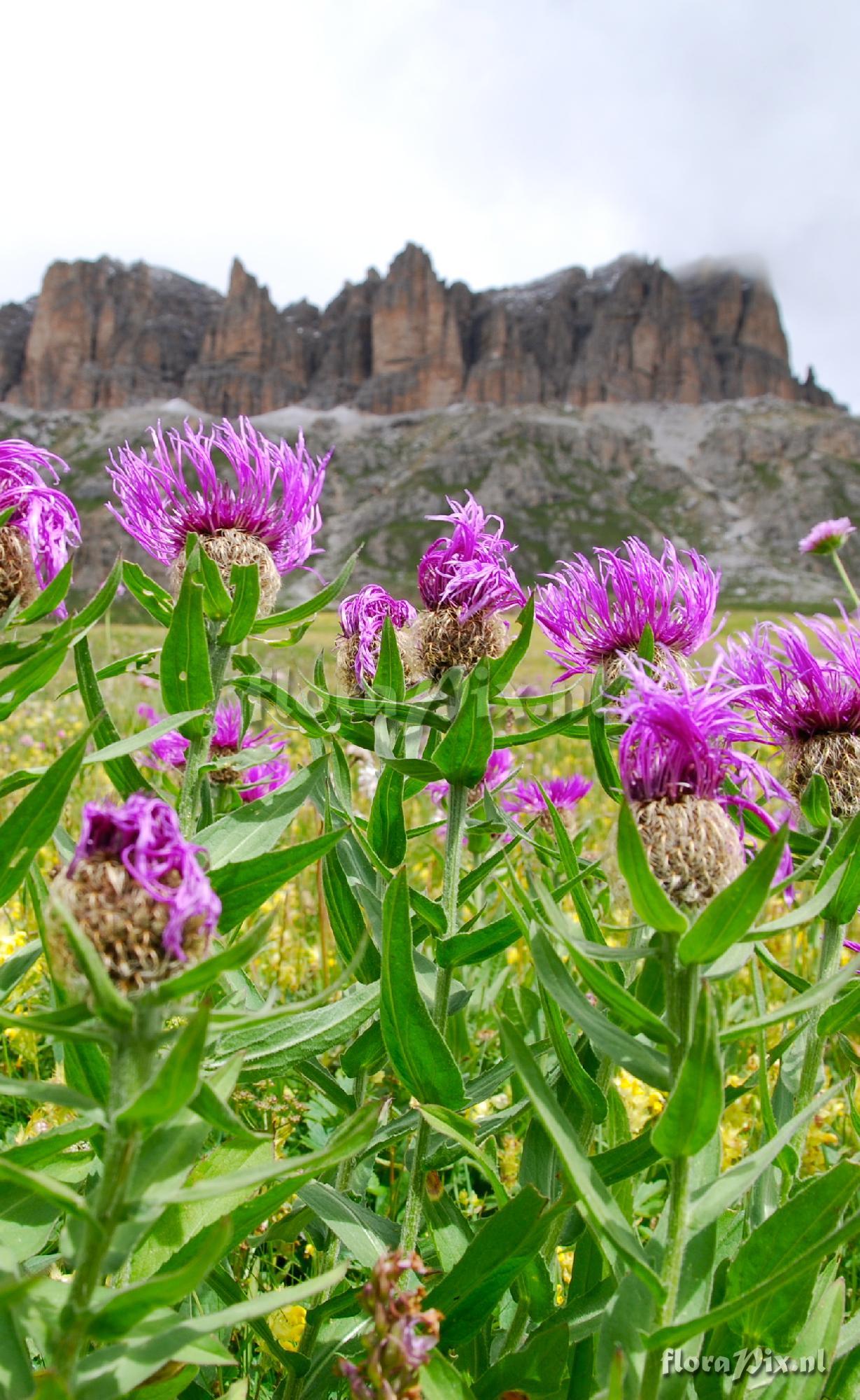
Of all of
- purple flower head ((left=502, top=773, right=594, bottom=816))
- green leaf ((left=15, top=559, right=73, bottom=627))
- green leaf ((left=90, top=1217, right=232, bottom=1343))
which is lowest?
green leaf ((left=90, top=1217, right=232, bottom=1343))

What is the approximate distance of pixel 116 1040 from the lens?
0.99m

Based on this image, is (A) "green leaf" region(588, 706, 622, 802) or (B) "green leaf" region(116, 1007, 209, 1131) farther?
(A) "green leaf" region(588, 706, 622, 802)

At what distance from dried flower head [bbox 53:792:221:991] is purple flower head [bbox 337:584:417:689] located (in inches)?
45.8

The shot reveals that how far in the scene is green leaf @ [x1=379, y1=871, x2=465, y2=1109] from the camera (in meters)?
1.39

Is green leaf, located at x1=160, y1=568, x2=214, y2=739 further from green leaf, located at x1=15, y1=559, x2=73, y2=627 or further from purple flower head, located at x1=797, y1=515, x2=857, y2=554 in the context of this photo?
purple flower head, located at x1=797, y1=515, x2=857, y2=554

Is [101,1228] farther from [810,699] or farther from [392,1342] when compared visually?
[810,699]

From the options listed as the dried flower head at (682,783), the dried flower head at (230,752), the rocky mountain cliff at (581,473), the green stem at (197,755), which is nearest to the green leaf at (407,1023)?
the dried flower head at (682,783)

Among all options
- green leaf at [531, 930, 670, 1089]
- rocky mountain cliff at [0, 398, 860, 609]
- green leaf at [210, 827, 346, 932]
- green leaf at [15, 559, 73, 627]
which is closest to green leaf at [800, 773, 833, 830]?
green leaf at [531, 930, 670, 1089]

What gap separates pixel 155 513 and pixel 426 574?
23.5 inches

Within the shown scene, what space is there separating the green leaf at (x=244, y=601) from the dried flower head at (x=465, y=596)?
48 centimetres

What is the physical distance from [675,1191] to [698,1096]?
19 centimetres

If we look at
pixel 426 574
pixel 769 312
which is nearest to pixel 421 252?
pixel 769 312

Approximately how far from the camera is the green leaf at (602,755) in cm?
157

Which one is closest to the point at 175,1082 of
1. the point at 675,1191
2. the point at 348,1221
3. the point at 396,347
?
the point at 675,1191
